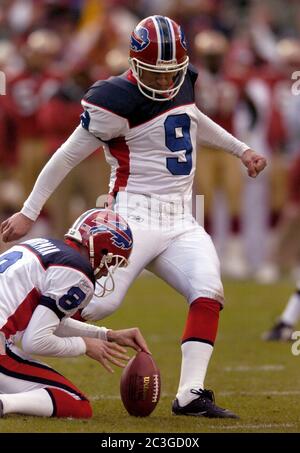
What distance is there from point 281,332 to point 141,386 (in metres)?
2.82

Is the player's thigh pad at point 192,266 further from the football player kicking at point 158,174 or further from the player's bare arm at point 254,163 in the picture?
the player's bare arm at point 254,163

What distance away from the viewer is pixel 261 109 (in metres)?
12.0

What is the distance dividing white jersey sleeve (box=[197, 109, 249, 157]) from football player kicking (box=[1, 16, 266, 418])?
0.24ft

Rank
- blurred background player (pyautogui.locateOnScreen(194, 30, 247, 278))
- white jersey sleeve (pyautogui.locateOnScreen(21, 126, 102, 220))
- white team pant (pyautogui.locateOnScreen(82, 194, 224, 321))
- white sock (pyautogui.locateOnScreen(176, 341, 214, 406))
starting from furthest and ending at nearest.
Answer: blurred background player (pyautogui.locateOnScreen(194, 30, 247, 278)) → white jersey sleeve (pyautogui.locateOnScreen(21, 126, 102, 220)) → white team pant (pyautogui.locateOnScreen(82, 194, 224, 321)) → white sock (pyautogui.locateOnScreen(176, 341, 214, 406))

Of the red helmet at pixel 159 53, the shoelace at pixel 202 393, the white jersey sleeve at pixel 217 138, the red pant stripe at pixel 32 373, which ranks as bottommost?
the shoelace at pixel 202 393

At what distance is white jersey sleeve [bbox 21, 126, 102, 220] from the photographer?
18.7ft

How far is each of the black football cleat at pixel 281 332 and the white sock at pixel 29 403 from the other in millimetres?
3065

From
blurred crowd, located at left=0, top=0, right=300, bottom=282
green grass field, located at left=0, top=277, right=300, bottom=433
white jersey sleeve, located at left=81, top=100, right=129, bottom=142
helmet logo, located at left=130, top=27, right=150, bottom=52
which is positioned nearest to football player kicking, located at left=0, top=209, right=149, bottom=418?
green grass field, located at left=0, top=277, right=300, bottom=433

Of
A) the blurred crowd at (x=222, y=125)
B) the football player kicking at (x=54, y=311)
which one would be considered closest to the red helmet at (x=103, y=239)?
the football player kicking at (x=54, y=311)

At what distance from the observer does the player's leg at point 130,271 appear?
5.55m

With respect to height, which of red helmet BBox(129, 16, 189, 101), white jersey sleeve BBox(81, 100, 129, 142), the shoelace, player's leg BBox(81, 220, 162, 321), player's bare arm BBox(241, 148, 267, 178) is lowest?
the shoelace

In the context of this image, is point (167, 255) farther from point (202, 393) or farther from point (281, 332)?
point (281, 332)

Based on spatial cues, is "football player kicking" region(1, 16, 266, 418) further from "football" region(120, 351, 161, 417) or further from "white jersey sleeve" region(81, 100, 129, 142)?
"football" region(120, 351, 161, 417)

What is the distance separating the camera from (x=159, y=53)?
557cm
